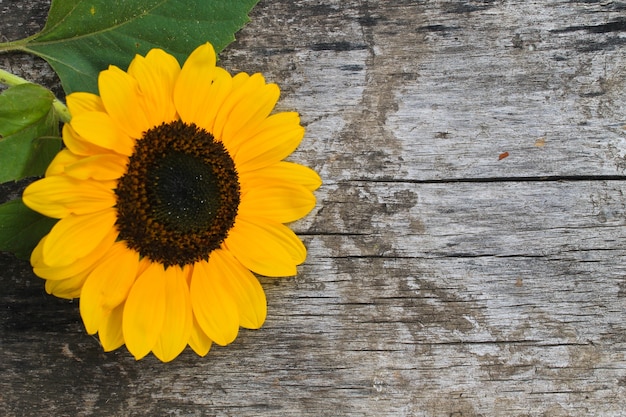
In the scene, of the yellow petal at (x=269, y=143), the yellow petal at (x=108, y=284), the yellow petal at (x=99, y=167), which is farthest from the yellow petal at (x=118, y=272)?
the yellow petal at (x=269, y=143)

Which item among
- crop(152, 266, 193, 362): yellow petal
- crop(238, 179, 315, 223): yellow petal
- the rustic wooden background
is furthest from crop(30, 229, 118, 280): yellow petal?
the rustic wooden background

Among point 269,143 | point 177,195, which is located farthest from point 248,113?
point 177,195

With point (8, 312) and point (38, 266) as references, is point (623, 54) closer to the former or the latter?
point (38, 266)

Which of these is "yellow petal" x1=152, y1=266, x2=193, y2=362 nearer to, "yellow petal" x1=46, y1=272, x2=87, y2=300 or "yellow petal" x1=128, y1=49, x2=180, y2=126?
"yellow petal" x1=46, y1=272, x2=87, y2=300

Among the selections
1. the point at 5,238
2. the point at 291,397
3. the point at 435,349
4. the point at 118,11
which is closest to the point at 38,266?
the point at 5,238

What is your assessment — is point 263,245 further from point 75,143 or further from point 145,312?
point 75,143

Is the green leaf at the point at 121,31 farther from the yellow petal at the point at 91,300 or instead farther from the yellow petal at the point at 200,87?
the yellow petal at the point at 91,300

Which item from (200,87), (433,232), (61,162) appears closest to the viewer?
(61,162)
